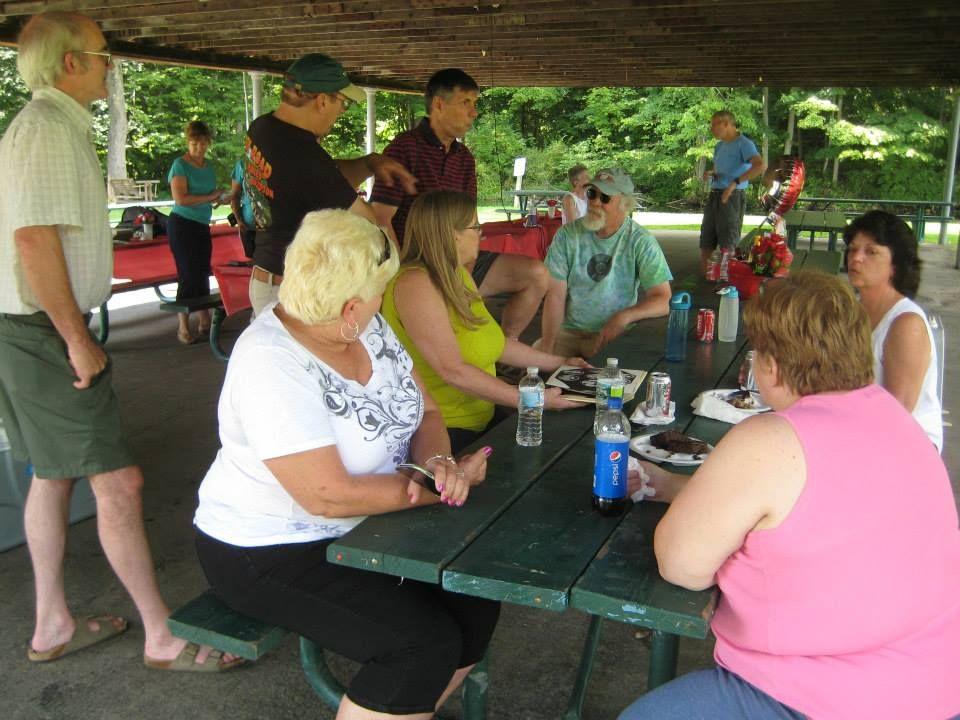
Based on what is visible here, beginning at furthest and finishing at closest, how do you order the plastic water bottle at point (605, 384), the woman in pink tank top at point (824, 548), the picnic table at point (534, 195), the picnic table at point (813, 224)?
the picnic table at point (534, 195) → the picnic table at point (813, 224) → the plastic water bottle at point (605, 384) → the woman in pink tank top at point (824, 548)

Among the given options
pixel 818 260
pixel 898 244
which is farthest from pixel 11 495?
pixel 818 260

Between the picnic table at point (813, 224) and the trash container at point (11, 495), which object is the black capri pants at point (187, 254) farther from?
the picnic table at point (813, 224)

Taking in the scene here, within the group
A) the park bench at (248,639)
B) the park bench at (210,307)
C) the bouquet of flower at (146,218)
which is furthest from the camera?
the bouquet of flower at (146,218)

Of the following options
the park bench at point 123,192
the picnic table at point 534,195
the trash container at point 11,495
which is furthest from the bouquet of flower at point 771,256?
the park bench at point 123,192

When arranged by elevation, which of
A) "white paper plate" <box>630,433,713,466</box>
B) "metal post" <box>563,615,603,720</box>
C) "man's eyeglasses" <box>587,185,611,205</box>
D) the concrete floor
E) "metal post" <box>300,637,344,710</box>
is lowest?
the concrete floor

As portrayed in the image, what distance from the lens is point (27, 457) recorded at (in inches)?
90.7

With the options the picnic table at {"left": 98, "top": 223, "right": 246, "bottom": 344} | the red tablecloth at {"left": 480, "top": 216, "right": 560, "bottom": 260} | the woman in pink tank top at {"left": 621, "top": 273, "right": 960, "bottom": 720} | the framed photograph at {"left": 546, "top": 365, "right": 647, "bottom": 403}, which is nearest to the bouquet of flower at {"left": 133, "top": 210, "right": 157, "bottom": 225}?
the picnic table at {"left": 98, "top": 223, "right": 246, "bottom": 344}

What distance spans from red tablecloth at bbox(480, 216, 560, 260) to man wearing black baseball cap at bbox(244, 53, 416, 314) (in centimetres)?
366

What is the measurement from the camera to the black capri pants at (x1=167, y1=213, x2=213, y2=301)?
5.78 m

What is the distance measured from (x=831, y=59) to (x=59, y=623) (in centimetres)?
962

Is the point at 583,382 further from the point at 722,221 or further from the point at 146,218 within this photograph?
the point at 722,221

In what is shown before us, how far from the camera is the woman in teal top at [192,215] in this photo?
5.73 meters

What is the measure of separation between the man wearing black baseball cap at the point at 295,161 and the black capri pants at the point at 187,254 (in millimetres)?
2901

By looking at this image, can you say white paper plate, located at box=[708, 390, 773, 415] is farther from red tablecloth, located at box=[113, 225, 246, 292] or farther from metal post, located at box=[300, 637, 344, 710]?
red tablecloth, located at box=[113, 225, 246, 292]
